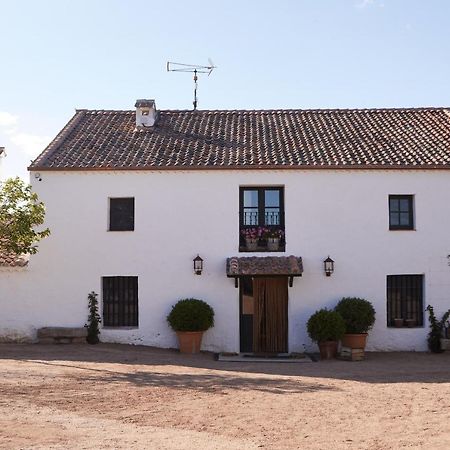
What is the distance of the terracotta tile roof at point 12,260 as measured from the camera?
1755 cm

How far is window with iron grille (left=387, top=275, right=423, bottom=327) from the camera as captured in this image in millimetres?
17750

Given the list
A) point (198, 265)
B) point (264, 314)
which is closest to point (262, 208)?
point (198, 265)

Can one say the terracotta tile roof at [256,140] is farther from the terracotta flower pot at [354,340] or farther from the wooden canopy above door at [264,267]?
the terracotta flower pot at [354,340]

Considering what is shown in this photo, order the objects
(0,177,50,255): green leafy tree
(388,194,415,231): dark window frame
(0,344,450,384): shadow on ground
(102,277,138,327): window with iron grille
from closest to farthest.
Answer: (0,344,450,384): shadow on ground, (0,177,50,255): green leafy tree, (102,277,138,327): window with iron grille, (388,194,415,231): dark window frame

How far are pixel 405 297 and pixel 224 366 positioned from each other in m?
6.06

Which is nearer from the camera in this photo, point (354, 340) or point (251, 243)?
point (354, 340)

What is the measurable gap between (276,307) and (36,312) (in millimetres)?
6847

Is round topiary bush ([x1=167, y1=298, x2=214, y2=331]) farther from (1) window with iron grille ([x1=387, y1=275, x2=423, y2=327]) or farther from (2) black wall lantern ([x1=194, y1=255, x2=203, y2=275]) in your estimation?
(1) window with iron grille ([x1=387, y1=275, x2=423, y2=327])

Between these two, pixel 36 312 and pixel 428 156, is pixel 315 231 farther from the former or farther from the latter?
pixel 36 312

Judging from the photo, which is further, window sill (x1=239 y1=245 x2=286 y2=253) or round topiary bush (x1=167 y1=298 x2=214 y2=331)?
window sill (x1=239 y1=245 x2=286 y2=253)

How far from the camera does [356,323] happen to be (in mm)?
16656

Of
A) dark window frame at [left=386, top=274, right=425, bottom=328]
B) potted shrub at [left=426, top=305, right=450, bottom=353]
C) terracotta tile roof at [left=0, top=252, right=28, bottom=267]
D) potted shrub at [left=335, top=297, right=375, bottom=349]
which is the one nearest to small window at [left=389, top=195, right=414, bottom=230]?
dark window frame at [left=386, top=274, right=425, bottom=328]

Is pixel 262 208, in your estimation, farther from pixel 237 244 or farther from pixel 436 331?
pixel 436 331

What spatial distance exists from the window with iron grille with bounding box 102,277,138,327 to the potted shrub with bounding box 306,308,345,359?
503 cm
